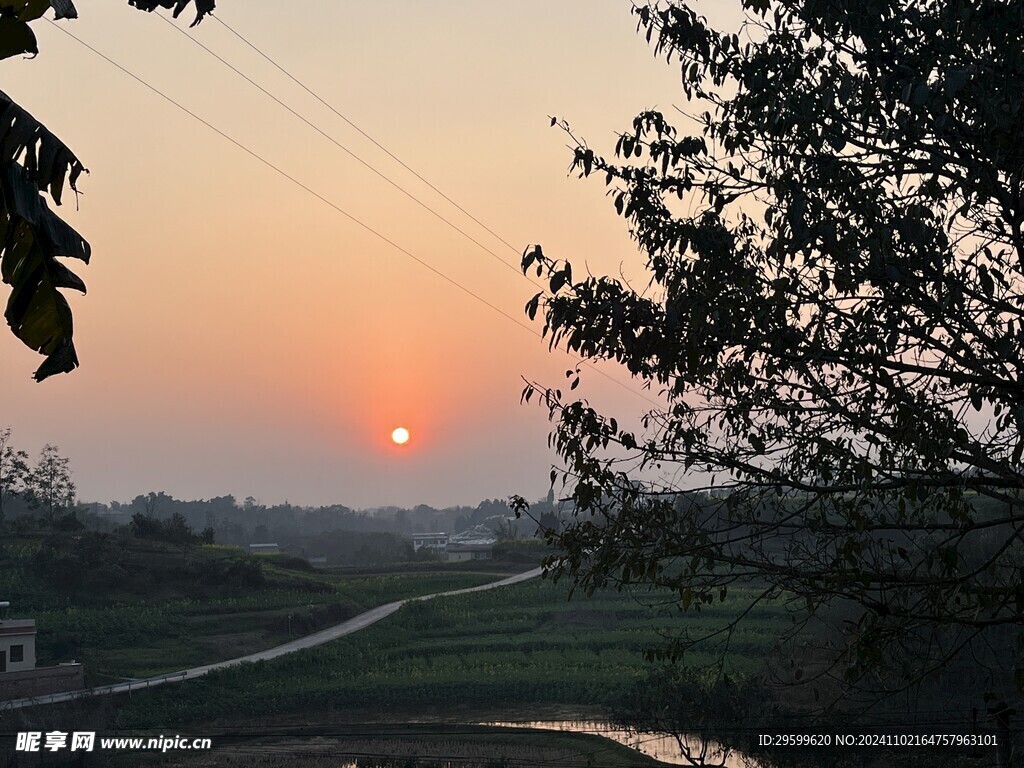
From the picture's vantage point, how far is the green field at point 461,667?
34.7 m

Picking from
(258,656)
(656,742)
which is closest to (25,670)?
(258,656)

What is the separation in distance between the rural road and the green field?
1.13m

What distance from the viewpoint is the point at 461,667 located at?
4028 cm

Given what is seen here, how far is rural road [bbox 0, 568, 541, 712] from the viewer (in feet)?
106

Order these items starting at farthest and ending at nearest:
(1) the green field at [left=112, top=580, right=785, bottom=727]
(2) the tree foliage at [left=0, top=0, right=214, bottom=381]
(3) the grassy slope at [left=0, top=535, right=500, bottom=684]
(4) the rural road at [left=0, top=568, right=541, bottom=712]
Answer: (3) the grassy slope at [left=0, top=535, right=500, bottom=684], (1) the green field at [left=112, top=580, right=785, bottom=727], (4) the rural road at [left=0, top=568, right=541, bottom=712], (2) the tree foliage at [left=0, top=0, right=214, bottom=381]

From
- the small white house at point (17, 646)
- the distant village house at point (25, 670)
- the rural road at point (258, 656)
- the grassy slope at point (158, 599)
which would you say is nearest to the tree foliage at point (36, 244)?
the rural road at point (258, 656)

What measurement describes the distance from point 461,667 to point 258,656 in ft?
35.1

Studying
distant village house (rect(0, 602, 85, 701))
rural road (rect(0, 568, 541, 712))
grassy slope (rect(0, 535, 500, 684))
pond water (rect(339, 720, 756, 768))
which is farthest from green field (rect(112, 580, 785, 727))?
grassy slope (rect(0, 535, 500, 684))

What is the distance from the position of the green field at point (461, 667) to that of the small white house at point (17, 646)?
4.24 metres

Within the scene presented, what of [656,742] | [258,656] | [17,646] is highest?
[17,646]

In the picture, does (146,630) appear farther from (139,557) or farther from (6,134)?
(6,134)

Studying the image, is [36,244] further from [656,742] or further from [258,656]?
[258,656]

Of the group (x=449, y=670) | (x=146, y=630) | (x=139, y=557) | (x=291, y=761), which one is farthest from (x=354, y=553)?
(x=291, y=761)

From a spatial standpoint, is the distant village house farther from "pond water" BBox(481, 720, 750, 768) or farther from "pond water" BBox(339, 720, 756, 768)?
"pond water" BBox(481, 720, 750, 768)
